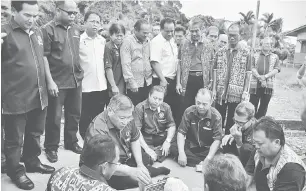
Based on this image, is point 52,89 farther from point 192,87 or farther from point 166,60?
point 192,87

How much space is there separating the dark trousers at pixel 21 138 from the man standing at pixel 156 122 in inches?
51.2

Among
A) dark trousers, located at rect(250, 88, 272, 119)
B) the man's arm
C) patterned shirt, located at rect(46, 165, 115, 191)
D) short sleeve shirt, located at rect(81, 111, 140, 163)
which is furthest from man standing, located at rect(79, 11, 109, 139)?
dark trousers, located at rect(250, 88, 272, 119)

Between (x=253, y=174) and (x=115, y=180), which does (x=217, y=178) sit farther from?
(x=115, y=180)

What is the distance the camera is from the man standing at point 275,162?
218 centimetres

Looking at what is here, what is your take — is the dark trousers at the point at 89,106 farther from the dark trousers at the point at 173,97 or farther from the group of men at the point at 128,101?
the dark trousers at the point at 173,97

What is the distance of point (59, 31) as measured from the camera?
3.41 m

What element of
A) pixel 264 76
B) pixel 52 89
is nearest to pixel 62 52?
pixel 52 89

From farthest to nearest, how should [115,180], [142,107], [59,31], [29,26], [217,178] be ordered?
[142,107] < [59,31] < [115,180] < [29,26] < [217,178]

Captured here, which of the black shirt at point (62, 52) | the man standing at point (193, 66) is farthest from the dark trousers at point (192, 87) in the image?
the black shirt at point (62, 52)

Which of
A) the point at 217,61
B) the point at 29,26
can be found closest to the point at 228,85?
the point at 217,61

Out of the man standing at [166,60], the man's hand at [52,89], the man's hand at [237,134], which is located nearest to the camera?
the man's hand at [52,89]

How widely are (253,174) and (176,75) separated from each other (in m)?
2.34

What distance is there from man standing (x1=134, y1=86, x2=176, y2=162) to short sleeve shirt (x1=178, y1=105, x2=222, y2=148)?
0.22 m

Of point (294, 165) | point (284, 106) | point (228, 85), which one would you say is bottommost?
point (284, 106)
